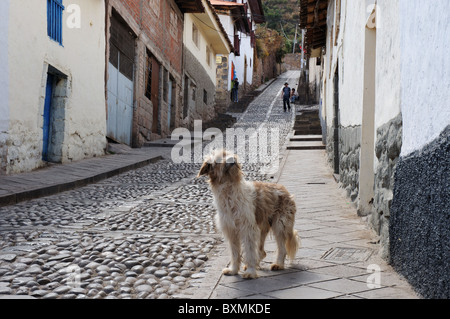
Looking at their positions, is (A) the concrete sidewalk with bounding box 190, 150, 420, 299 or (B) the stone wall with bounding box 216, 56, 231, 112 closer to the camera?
(A) the concrete sidewalk with bounding box 190, 150, 420, 299

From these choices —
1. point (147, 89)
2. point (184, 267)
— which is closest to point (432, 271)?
point (184, 267)

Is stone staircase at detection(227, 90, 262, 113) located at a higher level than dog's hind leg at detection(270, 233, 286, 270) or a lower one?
higher

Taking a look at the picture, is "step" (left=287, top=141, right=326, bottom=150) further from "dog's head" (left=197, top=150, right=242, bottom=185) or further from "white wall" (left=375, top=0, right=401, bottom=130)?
"dog's head" (left=197, top=150, right=242, bottom=185)

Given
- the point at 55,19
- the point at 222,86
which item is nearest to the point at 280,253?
the point at 55,19

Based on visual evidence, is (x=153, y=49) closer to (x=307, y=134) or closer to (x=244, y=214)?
(x=307, y=134)

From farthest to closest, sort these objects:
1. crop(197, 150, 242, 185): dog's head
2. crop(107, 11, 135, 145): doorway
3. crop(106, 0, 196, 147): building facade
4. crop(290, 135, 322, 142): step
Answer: crop(290, 135, 322, 142): step, crop(106, 0, 196, 147): building facade, crop(107, 11, 135, 145): doorway, crop(197, 150, 242, 185): dog's head

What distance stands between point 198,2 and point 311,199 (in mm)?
15605

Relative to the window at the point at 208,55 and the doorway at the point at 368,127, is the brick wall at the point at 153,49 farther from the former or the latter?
the doorway at the point at 368,127

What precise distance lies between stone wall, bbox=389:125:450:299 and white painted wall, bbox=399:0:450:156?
125 mm

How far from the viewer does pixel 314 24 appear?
14.1 m

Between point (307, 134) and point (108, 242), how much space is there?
47.6 ft

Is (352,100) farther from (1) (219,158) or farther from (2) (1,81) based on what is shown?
(2) (1,81)

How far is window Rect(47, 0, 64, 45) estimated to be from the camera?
9719 mm

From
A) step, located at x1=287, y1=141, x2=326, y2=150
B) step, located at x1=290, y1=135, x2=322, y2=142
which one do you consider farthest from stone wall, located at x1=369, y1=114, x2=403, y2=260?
step, located at x1=290, y1=135, x2=322, y2=142
